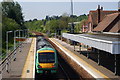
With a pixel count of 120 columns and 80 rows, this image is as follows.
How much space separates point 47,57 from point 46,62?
53 cm

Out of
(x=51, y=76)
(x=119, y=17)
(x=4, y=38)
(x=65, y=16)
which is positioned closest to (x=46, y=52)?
(x=51, y=76)

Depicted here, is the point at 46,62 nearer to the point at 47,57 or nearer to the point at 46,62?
the point at 46,62

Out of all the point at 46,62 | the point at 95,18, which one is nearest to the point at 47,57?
the point at 46,62

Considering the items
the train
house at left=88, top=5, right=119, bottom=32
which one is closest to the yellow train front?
the train

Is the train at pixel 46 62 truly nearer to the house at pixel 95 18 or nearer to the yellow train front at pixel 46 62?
the yellow train front at pixel 46 62

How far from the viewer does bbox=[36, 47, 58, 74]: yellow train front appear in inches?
768

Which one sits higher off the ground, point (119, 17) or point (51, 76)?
point (119, 17)

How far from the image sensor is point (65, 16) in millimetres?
106312

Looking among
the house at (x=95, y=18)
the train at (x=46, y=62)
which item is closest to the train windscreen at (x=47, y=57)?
the train at (x=46, y=62)

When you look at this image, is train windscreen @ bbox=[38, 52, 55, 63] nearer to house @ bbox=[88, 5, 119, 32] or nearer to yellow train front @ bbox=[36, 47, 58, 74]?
yellow train front @ bbox=[36, 47, 58, 74]

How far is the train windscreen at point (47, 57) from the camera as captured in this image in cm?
2003

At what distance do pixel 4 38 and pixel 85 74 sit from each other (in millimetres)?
32425

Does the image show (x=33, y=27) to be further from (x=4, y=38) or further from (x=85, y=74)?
(x=85, y=74)

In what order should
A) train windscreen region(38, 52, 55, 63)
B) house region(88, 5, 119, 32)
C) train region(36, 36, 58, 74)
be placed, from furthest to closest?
house region(88, 5, 119, 32) < train windscreen region(38, 52, 55, 63) < train region(36, 36, 58, 74)
